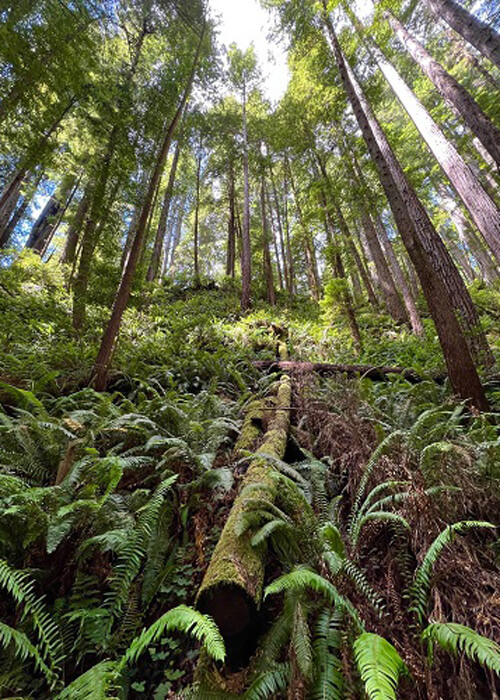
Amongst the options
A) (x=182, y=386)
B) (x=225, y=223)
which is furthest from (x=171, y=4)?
(x=225, y=223)

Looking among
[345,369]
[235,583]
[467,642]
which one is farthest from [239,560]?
[345,369]

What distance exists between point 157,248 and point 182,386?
37.8 ft

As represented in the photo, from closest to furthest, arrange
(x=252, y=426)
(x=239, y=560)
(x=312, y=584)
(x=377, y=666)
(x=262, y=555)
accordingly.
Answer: (x=377, y=666) < (x=312, y=584) < (x=239, y=560) < (x=262, y=555) < (x=252, y=426)

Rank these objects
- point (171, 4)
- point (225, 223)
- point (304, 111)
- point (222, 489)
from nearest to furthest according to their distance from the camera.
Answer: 1. point (222, 489)
2. point (171, 4)
3. point (304, 111)
4. point (225, 223)

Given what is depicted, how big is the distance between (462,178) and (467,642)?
29.1ft

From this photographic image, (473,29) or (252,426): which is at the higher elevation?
(473,29)

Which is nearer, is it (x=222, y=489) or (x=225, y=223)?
(x=222, y=489)

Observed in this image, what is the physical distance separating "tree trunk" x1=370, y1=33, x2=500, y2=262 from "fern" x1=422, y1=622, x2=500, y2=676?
777 centimetres

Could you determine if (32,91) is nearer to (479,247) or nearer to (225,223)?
(225,223)

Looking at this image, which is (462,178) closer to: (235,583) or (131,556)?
(235,583)

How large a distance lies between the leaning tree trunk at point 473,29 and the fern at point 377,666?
10214 millimetres

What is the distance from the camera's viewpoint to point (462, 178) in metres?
7.06

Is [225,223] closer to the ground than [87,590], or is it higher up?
higher up

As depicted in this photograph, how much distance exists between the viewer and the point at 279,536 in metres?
1.85
